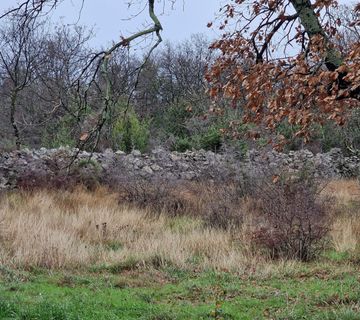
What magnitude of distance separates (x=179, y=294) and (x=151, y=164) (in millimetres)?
10515

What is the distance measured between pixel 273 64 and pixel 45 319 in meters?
3.23

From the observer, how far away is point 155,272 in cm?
729

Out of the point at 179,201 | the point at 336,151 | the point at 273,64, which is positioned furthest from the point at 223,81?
the point at 336,151

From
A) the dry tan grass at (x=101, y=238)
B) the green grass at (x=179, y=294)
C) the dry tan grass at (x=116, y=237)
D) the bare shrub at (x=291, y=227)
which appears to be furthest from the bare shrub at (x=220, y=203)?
the green grass at (x=179, y=294)

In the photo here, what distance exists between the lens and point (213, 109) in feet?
20.1

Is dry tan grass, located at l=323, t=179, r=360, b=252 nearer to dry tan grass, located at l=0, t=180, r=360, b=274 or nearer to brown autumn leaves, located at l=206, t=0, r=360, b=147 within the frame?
dry tan grass, located at l=0, t=180, r=360, b=274

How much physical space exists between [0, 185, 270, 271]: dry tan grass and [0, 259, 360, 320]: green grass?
501 millimetres

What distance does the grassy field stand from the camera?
5.34m

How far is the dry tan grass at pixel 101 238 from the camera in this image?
766cm

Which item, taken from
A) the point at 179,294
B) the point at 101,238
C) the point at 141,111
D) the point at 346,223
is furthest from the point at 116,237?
the point at 141,111

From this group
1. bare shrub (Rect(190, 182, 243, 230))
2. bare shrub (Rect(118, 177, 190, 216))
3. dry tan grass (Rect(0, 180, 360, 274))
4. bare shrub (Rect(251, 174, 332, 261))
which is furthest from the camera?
bare shrub (Rect(118, 177, 190, 216))

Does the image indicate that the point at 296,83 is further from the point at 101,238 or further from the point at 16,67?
the point at 16,67

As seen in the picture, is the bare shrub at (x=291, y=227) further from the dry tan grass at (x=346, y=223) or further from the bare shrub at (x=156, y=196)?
the bare shrub at (x=156, y=196)

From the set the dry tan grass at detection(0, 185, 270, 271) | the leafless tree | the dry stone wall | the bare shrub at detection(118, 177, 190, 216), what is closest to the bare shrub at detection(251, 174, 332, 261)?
the dry tan grass at detection(0, 185, 270, 271)
